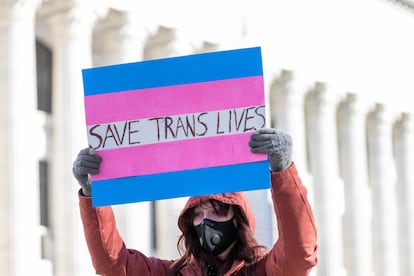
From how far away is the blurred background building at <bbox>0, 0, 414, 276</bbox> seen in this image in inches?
1131

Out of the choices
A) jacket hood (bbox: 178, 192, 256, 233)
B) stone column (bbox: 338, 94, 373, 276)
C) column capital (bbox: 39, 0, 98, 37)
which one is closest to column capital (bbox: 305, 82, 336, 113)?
stone column (bbox: 338, 94, 373, 276)

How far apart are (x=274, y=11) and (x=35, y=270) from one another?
13.6 meters

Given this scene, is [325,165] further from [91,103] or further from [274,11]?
[91,103]

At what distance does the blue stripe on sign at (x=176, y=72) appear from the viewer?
234 inches

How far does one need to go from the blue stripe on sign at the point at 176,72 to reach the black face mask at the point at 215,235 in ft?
2.15

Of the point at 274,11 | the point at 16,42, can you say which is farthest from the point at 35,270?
the point at 274,11

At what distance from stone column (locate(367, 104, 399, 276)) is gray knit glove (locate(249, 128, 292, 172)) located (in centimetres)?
4161

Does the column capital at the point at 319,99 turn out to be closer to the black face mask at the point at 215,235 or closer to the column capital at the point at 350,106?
the column capital at the point at 350,106

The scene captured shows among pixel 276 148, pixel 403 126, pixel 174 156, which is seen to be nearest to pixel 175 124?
pixel 174 156

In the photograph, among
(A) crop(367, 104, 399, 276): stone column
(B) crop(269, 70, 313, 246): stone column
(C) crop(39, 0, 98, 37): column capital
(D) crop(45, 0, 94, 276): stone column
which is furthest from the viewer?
(A) crop(367, 104, 399, 276): stone column

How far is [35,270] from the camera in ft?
94.3

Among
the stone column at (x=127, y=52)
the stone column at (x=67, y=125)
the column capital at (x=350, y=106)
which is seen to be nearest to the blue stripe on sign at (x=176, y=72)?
the stone column at (x=67, y=125)

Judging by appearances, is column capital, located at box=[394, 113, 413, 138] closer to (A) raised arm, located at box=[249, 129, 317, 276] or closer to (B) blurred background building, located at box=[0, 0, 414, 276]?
(B) blurred background building, located at box=[0, 0, 414, 276]

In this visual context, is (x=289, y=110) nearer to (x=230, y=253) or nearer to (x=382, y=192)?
(x=382, y=192)
